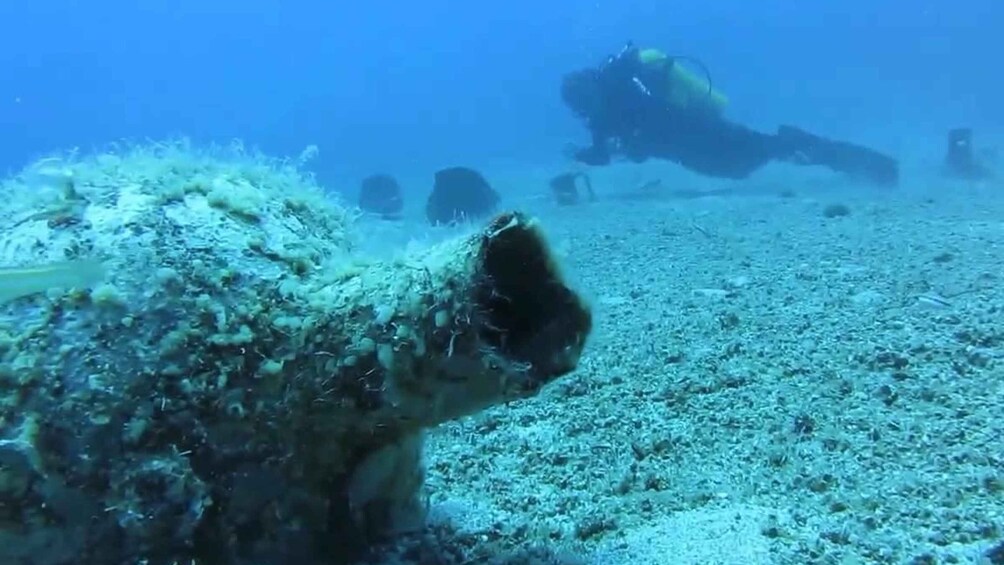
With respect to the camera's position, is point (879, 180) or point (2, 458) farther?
point (879, 180)

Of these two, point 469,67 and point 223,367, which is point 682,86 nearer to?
point 223,367

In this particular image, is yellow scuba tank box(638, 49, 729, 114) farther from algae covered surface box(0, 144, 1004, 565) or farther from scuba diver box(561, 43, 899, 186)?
algae covered surface box(0, 144, 1004, 565)

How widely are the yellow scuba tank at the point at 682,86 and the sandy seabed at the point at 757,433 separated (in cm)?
804

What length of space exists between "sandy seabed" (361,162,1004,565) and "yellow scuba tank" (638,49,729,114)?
26.4 ft

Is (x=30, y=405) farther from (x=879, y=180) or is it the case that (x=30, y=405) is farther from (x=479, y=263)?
(x=879, y=180)

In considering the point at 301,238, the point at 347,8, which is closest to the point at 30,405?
the point at 301,238

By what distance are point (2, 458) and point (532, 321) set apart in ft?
5.06

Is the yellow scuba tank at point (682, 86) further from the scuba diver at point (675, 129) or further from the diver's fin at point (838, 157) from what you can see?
the diver's fin at point (838, 157)

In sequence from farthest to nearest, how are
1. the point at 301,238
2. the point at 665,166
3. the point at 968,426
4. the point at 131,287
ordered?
the point at 665,166 < the point at 968,426 < the point at 301,238 < the point at 131,287

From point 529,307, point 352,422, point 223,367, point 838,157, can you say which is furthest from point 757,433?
point 838,157

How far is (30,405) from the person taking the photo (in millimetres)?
2014

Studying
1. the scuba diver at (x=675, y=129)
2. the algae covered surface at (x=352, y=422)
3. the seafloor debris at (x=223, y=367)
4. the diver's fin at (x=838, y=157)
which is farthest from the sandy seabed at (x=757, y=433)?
the diver's fin at (x=838, y=157)

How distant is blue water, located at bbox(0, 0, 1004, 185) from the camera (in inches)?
1566

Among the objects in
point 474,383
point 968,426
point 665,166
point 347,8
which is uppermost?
point 347,8
